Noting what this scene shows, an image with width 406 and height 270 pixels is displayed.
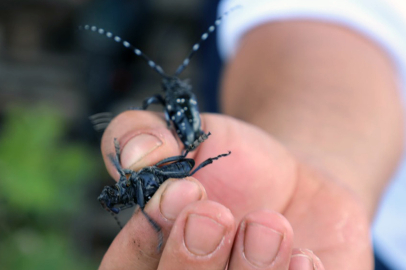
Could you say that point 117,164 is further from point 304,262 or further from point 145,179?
point 304,262

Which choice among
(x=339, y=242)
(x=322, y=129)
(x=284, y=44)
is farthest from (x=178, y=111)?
(x=284, y=44)

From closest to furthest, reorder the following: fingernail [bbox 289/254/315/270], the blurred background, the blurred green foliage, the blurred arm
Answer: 1. fingernail [bbox 289/254/315/270]
2. the blurred arm
3. the blurred green foliage
4. the blurred background

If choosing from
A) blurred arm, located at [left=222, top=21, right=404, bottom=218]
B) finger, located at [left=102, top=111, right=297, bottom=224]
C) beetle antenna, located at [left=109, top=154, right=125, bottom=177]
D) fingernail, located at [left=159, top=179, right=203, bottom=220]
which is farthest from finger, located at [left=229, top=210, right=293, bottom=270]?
blurred arm, located at [left=222, top=21, right=404, bottom=218]

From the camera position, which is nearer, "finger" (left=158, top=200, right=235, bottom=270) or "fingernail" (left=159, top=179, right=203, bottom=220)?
"finger" (left=158, top=200, right=235, bottom=270)

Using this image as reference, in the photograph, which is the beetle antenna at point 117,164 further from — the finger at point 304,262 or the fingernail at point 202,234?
the finger at point 304,262

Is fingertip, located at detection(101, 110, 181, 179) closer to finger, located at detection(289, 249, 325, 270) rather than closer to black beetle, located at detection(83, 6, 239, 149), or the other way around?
black beetle, located at detection(83, 6, 239, 149)

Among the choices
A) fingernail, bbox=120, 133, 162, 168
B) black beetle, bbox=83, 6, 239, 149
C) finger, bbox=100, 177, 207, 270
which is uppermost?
black beetle, bbox=83, 6, 239, 149

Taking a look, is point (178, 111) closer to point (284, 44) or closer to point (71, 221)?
point (284, 44)

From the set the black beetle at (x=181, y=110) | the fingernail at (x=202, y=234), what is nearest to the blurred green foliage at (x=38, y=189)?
the black beetle at (x=181, y=110)
